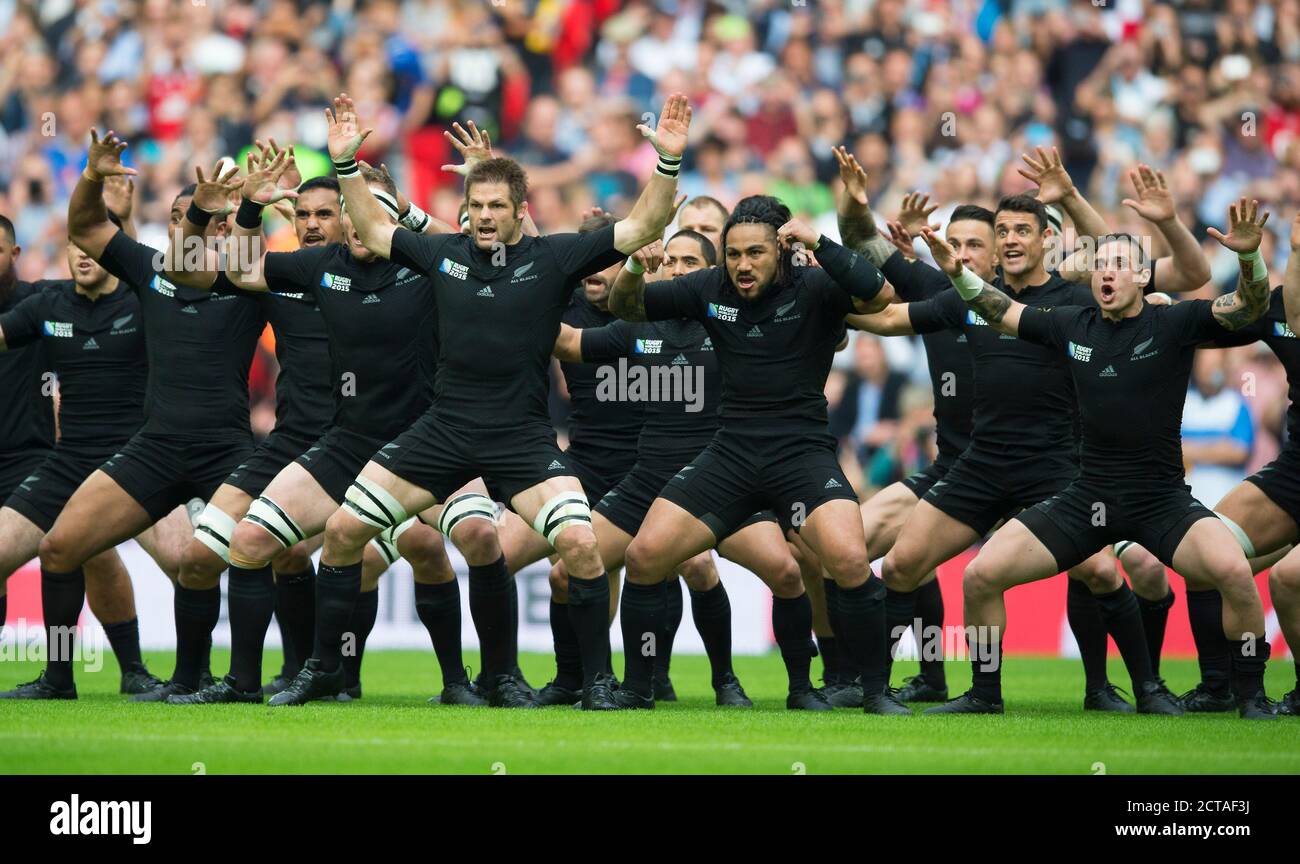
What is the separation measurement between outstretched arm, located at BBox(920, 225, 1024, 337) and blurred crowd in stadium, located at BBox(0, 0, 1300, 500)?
26.4ft

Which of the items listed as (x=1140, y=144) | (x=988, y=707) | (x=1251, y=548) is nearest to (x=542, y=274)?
(x=988, y=707)

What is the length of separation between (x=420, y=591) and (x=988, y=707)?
11.7ft

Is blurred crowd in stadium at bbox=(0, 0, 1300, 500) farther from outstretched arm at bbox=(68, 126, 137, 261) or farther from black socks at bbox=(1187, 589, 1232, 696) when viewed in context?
Answer: black socks at bbox=(1187, 589, 1232, 696)

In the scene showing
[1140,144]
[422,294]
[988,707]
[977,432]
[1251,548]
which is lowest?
[988,707]

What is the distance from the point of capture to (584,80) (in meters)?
22.0

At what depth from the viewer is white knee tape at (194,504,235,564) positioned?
1066cm

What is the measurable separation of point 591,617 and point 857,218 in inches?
112

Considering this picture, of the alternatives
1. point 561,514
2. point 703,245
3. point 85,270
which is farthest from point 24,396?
point 703,245

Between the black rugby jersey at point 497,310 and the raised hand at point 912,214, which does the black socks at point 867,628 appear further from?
the raised hand at point 912,214

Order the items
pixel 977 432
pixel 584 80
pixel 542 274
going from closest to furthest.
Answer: pixel 542 274
pixel 977 432
pixel 584 80

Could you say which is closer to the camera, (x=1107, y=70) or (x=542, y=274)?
(x=542, y=274)

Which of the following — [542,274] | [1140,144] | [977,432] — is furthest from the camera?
[1140,144]

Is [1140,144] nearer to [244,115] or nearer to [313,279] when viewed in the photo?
[244,115]

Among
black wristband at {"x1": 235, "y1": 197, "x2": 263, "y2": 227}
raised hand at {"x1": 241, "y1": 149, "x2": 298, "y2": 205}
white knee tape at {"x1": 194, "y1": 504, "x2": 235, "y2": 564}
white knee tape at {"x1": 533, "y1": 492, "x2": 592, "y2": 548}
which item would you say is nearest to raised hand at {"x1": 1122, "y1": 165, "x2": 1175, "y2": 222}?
white knee tape at {"x1": 533, "y1": 492, "x2": 592, "y2": 548}
